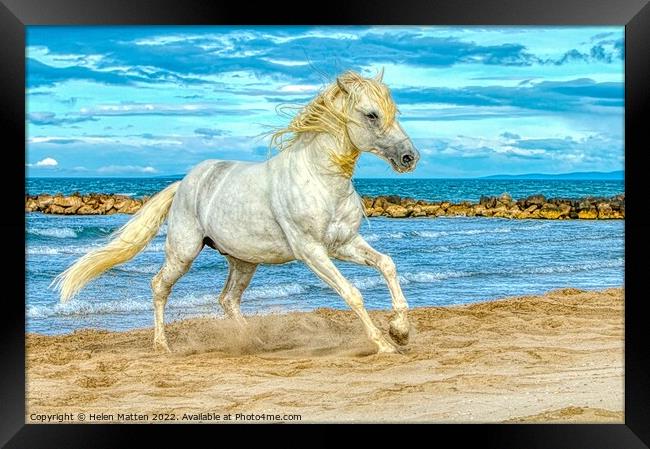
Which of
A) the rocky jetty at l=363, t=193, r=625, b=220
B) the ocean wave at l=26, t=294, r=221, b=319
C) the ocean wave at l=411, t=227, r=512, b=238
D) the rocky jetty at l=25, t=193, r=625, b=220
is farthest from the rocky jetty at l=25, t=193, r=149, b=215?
the ocean wave at l=411, t=227, r=512, b=238

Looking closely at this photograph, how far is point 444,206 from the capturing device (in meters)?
17.5

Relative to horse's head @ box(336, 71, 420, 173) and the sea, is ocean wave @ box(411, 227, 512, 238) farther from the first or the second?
horse's head @ box(336, 71, 420, 173)

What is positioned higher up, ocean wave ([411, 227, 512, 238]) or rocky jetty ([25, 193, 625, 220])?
rocky jetty ([25, 193, 625, 220])

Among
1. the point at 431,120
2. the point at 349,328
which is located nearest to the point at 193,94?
the point at 431,120

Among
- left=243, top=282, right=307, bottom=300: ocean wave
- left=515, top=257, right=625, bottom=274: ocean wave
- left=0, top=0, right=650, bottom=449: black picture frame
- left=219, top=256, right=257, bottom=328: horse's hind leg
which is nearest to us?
left=0, top=0, right=650, bottom=449: black picture frame

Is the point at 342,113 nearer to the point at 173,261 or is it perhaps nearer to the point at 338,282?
the point at 338,282

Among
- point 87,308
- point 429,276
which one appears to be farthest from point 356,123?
point 429,276

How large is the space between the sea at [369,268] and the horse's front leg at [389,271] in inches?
155

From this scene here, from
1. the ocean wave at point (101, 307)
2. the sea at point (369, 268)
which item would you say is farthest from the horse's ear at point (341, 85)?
the ocean wave at point (101, 307)

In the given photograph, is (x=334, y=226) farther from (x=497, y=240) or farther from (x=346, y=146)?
(x=497, y=240)

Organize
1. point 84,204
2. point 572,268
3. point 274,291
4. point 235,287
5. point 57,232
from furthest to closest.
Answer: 1. point 84,204
2. point 572,268
3. point 57,232
4. point 274,291
5. point 235,287

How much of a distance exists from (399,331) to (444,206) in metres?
11.4

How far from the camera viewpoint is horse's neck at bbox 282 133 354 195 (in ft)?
21.2

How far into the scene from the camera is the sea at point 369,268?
10.8 meters
